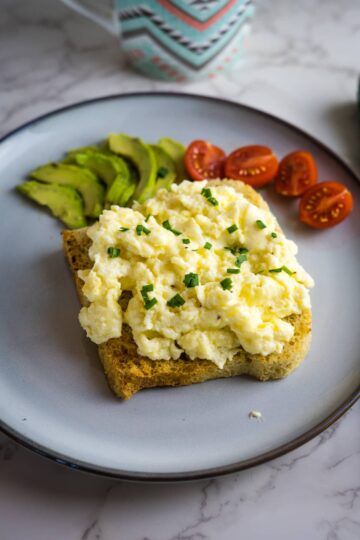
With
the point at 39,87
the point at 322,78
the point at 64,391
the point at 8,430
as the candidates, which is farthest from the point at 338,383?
the point at 39,87

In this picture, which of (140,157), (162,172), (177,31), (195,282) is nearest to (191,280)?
(195,282)

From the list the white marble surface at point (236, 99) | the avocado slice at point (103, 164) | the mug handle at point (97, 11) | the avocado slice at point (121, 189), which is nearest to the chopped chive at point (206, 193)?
the avocado slice at point (121, 189)

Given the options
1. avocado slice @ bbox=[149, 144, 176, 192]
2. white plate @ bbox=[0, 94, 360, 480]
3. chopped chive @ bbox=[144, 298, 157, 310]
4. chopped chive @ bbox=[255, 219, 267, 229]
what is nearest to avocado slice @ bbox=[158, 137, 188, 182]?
avocado slice @ bbox=[149, 144, 176, 192]

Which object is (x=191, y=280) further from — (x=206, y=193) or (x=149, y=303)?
(x=206, y=193)

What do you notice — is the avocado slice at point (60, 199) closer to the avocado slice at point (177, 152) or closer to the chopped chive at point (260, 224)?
the avocado slice at point (177, 152)

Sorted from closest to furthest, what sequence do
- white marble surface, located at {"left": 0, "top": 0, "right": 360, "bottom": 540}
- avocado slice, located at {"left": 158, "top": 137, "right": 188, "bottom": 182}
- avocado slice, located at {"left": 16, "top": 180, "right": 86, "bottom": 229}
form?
white marble surface, located at {"left": 0, "top": 0, "right": 360, "bottom": 540}
avocado slice, located at {"left": 16, "top": 180, "right": 86, "bottom": 229}
avocado slice, located at {"left": 158, "top": 137, "right": 188, "bottom": 182}

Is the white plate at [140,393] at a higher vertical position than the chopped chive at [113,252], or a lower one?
lower

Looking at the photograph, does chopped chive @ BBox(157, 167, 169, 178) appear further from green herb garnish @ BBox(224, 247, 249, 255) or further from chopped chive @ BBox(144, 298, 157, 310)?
chopped chive @ BBox(144, 298, 157, 310)

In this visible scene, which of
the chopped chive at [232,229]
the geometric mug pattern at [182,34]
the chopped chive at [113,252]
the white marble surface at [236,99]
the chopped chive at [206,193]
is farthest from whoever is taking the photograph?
the geometric mug pattern at [182,34]
